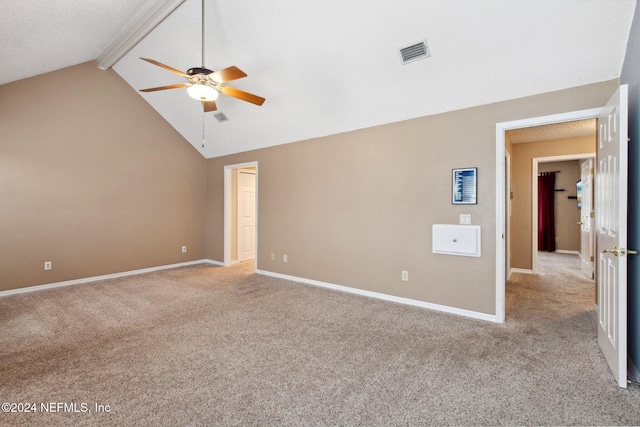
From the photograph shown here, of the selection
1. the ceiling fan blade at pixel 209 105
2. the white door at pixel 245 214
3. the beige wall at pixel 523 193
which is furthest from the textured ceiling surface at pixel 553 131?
the white door at pixel 245 214

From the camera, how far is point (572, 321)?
309 cm

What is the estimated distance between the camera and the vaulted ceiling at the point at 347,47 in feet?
8.03

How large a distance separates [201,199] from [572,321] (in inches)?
257

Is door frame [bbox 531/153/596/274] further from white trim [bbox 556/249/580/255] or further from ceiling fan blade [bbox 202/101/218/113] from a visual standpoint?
ceiling fan blade [bbox 202/101/218/113]

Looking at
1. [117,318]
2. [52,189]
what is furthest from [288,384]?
[52,189]

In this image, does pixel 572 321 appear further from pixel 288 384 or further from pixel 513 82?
pixel 288 384

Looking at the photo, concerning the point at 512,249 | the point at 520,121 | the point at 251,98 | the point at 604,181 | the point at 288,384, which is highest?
the point at 251,98

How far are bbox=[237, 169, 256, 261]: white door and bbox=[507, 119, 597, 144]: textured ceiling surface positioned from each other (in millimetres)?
5147

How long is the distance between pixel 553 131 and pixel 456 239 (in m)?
3.13

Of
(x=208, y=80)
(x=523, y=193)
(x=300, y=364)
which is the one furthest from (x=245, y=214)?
(x=523, y=193)

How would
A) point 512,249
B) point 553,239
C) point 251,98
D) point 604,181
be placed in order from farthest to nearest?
point 553,239, point 512,249, point 251,98, point 604,181

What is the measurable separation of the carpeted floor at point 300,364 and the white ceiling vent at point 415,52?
2.78 metres

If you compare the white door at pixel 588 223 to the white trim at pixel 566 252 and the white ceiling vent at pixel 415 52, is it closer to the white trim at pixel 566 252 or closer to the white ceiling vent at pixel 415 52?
the white trim at pixel 566 252

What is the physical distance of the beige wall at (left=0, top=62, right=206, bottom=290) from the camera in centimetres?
413
